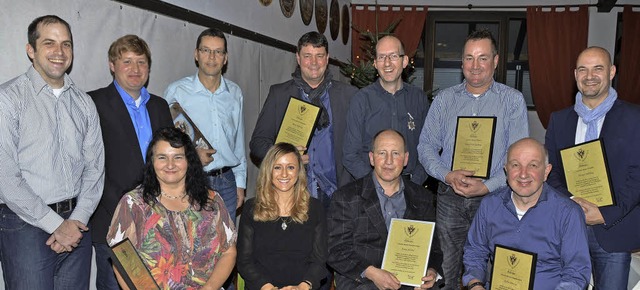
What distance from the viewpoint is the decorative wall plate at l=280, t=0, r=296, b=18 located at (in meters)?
6.07

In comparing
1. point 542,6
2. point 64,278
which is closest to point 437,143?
point 64,278

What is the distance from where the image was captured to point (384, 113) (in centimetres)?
323

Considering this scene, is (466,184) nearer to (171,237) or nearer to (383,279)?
(383,279)

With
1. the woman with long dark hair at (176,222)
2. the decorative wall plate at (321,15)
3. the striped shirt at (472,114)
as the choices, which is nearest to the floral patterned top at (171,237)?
the woman with long dark hair at (176,222)

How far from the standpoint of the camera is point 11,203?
2201 millimetres

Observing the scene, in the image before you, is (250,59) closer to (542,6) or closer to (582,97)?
(582,97)

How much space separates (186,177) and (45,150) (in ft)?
2.02

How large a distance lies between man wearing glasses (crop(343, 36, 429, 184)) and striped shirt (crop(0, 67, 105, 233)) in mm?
1410

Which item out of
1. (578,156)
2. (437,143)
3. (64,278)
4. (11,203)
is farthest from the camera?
(437,143)

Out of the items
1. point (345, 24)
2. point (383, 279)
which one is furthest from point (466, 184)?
point (345, 24)

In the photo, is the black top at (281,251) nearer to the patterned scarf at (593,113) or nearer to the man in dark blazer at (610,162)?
the man in dark blazer at (610,162)

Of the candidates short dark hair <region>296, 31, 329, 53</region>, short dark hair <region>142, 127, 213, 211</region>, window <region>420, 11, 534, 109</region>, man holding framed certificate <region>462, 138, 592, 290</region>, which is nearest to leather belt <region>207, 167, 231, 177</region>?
short dark hair <region>142, 127, 213, 211</region>

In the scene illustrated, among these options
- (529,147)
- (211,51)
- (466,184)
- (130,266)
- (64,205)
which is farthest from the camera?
(211,51)

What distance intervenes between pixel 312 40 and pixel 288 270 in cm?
138
